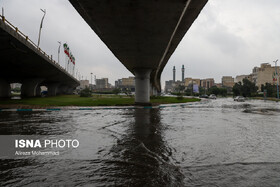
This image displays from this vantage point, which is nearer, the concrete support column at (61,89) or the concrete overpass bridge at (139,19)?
the concrete overpass bridge at (139,19)

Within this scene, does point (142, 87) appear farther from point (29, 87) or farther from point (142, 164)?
point (29, 87)

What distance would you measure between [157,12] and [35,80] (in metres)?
43.3

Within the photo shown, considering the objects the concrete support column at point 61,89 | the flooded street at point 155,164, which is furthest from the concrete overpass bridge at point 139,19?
the concrete support column at point 61,89

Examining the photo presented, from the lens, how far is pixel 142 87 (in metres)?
29.0

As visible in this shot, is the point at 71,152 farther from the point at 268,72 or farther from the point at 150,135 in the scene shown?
the point at 268,72

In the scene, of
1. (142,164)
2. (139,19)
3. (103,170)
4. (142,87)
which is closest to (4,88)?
(142,87)

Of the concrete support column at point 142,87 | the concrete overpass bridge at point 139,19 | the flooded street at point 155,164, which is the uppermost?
the concrete overpass bridge at point 139,19

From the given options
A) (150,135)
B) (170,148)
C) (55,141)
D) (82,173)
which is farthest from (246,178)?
(55,141)

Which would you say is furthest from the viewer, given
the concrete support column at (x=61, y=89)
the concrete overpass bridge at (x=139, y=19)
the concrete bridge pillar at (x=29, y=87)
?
the concrete support column at (x=61, y=89)

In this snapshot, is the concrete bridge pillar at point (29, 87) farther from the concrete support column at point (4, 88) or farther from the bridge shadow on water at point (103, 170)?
the bridge shadow on water at point (103, 170)

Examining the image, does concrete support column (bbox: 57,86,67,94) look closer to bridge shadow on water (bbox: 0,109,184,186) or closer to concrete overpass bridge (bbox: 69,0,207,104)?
concrete overpass bridge (bbox: 69,0,207,104)

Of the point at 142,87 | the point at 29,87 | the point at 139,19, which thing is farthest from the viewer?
the point at 29,87

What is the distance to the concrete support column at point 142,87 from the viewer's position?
2855 cm

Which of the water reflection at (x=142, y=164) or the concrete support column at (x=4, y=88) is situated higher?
the concrete support column at (x=4, y=88)
